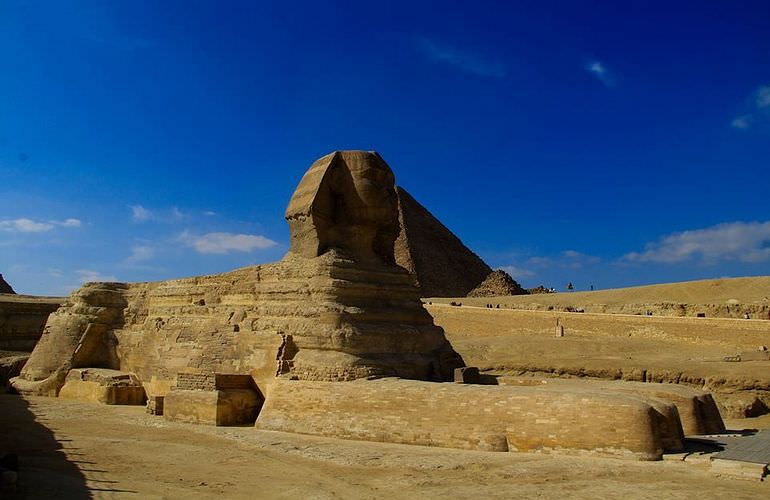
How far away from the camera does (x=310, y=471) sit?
680 centimetres

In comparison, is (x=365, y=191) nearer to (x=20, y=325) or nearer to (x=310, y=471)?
(x=310, y=471)

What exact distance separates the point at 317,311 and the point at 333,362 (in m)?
0.99

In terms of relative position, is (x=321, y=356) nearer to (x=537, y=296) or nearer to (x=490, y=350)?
(x=490, y=350)

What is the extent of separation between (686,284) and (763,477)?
110 feet

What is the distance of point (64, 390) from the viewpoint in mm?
13922

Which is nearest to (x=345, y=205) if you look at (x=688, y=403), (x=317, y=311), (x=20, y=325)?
(x=317, y=311)

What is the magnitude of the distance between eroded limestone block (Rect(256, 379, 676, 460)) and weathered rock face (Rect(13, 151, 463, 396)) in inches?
20.8

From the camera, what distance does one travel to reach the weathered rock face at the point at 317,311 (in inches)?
379

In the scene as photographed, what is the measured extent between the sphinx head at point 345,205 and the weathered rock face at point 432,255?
23691 millimetres

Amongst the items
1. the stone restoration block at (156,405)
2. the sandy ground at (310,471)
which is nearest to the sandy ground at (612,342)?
the sandy ground at (310,471)

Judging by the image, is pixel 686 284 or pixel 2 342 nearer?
pixel 2 342

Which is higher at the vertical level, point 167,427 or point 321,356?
point 321,356

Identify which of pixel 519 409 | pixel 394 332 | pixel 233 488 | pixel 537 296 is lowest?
pixel 233 488

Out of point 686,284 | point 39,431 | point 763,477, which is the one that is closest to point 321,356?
point 39,431
